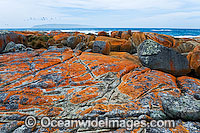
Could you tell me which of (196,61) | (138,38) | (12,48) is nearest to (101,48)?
(196,61)

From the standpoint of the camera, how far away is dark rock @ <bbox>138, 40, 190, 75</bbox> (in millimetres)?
7410

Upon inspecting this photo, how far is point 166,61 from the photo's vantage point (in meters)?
7.45

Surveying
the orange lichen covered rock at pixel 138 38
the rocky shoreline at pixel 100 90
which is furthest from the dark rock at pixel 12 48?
the orange lichen covered rock at pixel 138 38

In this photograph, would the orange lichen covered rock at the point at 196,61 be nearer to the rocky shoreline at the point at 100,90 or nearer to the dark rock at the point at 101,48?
the rocky shoreline at the point at 100,90

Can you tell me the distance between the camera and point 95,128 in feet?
12.9

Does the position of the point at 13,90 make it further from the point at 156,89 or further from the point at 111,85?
the point at 156,89

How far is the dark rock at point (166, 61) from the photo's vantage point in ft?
24.3

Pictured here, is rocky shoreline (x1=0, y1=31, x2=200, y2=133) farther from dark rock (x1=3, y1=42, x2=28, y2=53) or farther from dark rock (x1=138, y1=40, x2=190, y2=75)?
dark rock (x1=3, y1=42, x2=28, y2=53)

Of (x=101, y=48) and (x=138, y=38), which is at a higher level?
(x=138, y=38)

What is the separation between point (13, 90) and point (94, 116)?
141 inches

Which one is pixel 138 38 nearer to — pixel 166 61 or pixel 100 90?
pixel 166 61

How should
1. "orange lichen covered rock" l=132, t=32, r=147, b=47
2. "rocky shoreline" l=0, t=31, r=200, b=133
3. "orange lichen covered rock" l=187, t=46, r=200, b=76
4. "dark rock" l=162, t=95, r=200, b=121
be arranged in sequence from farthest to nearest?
"orange lichen covered rock" l=132, t=32, r=147, b=47
"orange lichen covered rock" l=187, t=46, r=200, b=76
"rocky shoreline" l=0, t=31, r=200, b=133
"dark rock" l=162, t=95, r=200, b=121

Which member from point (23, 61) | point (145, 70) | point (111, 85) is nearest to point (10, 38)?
point (23, 61)

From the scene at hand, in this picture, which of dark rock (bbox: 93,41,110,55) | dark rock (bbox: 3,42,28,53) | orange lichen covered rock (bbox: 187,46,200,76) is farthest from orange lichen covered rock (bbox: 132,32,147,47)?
dark rock (bbox: 3,42,28,53)
